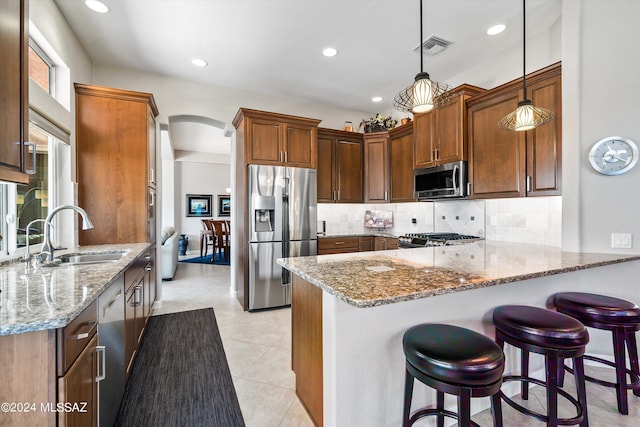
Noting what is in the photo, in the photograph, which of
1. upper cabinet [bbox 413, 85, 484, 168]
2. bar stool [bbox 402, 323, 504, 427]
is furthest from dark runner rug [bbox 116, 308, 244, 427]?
upper cabinet [bbox 413, 85, 484, 168]

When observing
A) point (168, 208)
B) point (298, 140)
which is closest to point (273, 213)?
point (298, 140)

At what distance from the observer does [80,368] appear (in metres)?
1.10

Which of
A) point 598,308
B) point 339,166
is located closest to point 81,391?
point 598,308

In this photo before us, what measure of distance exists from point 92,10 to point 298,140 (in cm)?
233

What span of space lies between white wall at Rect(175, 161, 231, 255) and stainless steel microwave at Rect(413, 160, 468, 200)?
709cm

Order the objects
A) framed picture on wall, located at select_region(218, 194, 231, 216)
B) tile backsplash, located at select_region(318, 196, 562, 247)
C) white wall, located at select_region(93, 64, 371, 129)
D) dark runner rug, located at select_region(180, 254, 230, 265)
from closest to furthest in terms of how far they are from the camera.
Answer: tile backsplash, located at select_region(318, 196, 562, 247)
white wall, located at select_region(93, 64, 371, 129)
dark runner rug, located at select_region(180, 254, 230, 265)
framed picture on wall, located at select_region(218, 194, 231, 216)

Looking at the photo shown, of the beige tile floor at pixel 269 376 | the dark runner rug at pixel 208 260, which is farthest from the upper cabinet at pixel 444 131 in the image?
the dark runner rug at pixel 208 260

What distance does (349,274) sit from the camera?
1.49 m

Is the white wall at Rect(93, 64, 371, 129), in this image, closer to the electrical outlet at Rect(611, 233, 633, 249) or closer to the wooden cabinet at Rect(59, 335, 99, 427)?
the wooden cabinet at Rect(59, 335, 99, 427)

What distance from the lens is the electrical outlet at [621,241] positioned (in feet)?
7.20

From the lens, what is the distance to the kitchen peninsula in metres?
1.32

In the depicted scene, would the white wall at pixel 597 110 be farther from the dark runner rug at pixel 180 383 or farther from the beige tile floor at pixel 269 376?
the dark runner rug at pixel 180 383

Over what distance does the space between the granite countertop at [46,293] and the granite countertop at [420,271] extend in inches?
36.2

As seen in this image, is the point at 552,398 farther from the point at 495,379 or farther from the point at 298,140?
the point at 298,140
